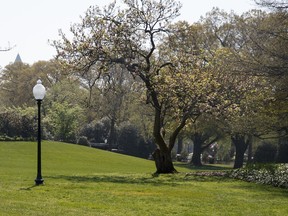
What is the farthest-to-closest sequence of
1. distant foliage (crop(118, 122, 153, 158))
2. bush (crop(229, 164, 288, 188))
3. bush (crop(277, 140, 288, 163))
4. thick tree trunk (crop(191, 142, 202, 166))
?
distant foliage (crop(118, 122, 153, 158)) → thick tree trunk (crop(191, 142, 202, 166)) → bush (crop(277, 140, 288, 163)) → bush (crop(229, 164, 288, 188))

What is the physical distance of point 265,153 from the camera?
159 ft

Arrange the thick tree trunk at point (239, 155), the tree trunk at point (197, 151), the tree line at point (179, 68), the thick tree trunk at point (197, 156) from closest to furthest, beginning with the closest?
the tree line at point (179, 68) → the thick tree trunk at point (239, 155) → the thick tree trunk at point (197, 156) → the tree trunk at point (197, 151)

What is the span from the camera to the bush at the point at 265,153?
157 feet

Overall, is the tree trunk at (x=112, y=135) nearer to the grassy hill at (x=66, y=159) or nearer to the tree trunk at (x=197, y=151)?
A: the tree trunk at (x=197, y=151)

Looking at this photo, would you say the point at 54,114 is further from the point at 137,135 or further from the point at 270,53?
the point at 270,53

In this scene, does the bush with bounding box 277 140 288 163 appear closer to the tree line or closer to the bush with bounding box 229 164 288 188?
the tree line

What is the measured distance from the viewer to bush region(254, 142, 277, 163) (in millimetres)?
47844

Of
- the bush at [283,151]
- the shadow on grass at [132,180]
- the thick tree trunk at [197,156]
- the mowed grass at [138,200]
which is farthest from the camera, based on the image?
the thick tree trunk at [197,156]

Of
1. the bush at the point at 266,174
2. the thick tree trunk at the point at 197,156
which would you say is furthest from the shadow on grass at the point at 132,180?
the thick tree trunk at the point at 197,156

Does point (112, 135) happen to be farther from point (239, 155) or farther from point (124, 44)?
point (124, 44)

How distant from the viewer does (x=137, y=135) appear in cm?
5738

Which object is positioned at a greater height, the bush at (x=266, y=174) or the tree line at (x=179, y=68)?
the tree line at (x=179, y=68)

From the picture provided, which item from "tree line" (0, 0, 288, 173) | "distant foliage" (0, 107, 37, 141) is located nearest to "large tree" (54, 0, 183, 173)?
"tree line" (0, 0, 288, 173)

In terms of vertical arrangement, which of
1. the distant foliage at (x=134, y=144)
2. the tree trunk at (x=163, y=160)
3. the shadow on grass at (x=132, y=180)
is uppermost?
the distant foliage at (x=134, y=144)
